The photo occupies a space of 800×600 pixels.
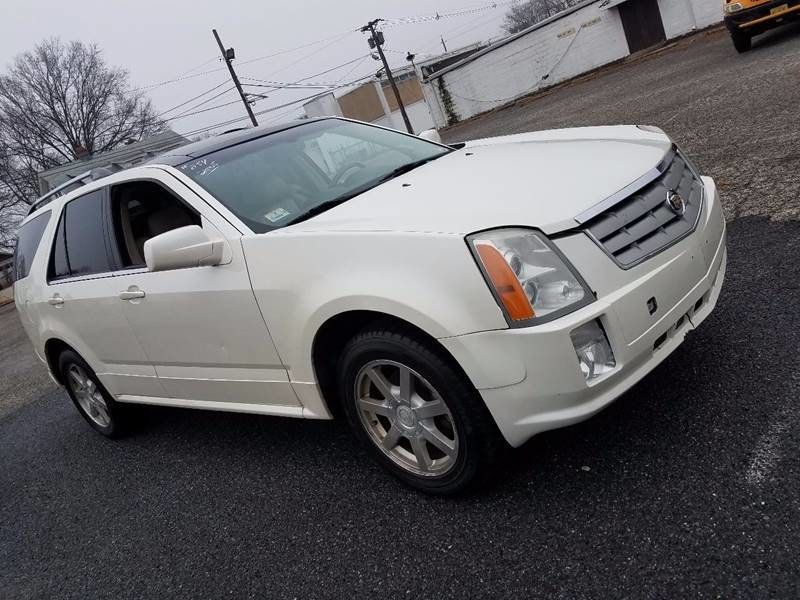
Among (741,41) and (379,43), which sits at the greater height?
(379,43)

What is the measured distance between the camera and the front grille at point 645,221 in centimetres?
240

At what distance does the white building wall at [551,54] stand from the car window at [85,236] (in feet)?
81.9

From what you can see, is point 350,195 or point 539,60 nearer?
point 350,195

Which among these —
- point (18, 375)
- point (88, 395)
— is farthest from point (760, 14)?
point (18, 375)

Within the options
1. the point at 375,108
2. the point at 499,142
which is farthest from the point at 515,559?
the point at 375,108

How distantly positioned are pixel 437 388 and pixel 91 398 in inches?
128

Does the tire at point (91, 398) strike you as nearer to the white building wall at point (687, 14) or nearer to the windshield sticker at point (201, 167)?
the windshield sticker at point (201, 167)

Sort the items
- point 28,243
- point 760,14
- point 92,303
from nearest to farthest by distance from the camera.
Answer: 1. point 92,303
2. point 28,243
3. point 760,14

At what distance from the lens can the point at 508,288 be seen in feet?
7.37

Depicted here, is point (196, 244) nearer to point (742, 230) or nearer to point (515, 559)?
point (515, 559)

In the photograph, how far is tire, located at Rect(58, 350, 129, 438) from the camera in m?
4.52

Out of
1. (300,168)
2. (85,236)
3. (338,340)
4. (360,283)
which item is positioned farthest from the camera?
(85,236)

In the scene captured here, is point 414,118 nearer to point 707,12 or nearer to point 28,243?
point 707,12

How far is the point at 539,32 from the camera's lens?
2736cm
